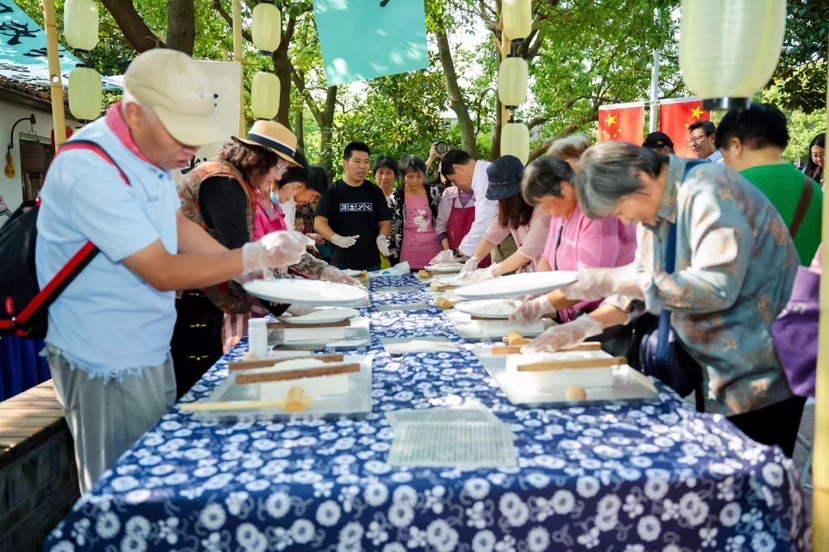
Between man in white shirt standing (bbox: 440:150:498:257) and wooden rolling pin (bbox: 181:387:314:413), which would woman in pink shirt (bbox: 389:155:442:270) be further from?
wooden rolling pin (bbox: 181:387:314:413)

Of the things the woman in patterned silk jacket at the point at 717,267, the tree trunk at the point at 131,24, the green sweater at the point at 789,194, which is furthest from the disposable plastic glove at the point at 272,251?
the tree trunk at the point at 131,24

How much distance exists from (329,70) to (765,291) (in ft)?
9.67

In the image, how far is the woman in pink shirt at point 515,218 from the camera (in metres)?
3.23

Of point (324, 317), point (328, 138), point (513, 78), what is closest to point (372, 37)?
point (513, 78)

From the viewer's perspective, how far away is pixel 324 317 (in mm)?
2467

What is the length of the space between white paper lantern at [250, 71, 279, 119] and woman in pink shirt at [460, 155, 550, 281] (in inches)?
98.7

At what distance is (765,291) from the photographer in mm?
1610

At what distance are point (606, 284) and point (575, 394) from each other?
400 millimetres

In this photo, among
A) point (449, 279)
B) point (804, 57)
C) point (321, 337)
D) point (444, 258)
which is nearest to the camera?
point (321, 337)

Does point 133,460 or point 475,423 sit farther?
point 475,423

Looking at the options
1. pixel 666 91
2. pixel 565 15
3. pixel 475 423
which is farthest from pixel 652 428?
pixel 666 91

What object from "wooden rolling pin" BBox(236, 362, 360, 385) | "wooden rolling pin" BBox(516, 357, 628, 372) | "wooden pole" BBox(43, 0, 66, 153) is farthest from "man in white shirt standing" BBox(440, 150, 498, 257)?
"wooden rolling pin" BBox(236, 362, 360, 385)

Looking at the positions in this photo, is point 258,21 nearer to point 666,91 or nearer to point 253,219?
point 253,219

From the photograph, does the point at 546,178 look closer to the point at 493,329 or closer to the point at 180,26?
the point at 493,329
